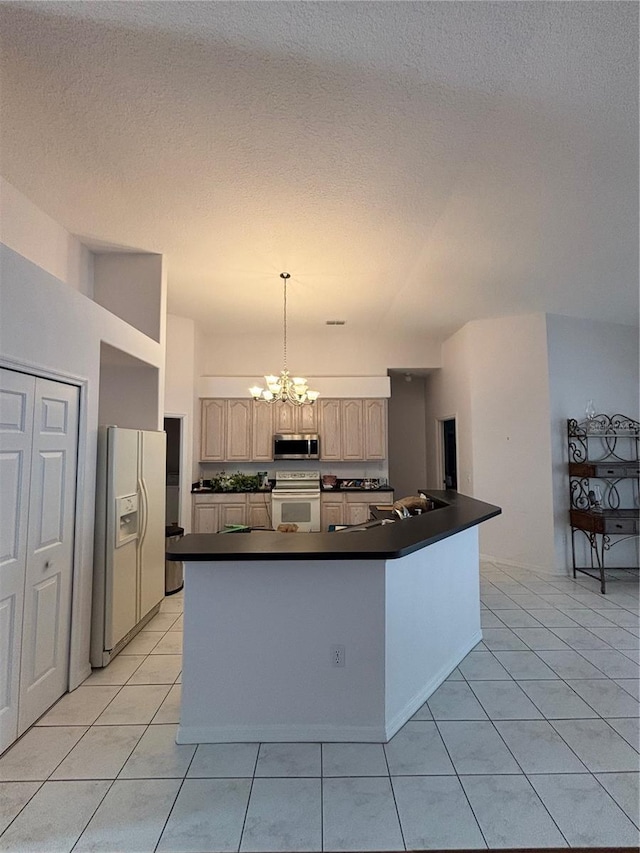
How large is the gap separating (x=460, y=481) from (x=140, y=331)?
14.7 ft

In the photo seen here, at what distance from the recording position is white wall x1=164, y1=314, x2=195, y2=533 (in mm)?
5551

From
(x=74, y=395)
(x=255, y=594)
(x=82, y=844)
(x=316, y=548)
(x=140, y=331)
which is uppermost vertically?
(x=140, y=331)

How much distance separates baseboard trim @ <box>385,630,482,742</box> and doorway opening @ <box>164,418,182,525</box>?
13.1 feet

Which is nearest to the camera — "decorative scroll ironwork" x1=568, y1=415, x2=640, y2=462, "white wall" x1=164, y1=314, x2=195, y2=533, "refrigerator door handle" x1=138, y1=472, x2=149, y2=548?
"refrigerator door handle" x1=138, y1=472, x2=149, y2=548

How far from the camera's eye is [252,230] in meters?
3.22

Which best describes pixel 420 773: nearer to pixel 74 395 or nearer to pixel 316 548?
pixel 316 548

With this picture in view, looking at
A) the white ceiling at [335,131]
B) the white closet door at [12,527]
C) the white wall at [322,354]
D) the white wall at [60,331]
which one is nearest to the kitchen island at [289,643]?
the white closet door at [12,527]

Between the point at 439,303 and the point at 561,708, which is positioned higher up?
the point at 439,303

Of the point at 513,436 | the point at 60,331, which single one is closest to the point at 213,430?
the point at 60,331

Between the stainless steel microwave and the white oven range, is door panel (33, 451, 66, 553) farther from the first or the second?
the stainless steel microwave

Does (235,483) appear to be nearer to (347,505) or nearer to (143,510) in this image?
(347,505)

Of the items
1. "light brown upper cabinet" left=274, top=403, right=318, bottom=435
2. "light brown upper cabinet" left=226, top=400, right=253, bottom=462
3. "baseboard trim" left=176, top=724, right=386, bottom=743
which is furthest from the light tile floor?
"light brown upper cabinet" left=274, top=403, right=318, bottom=435

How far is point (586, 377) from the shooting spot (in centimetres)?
505

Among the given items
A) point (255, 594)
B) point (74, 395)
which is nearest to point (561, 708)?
point (255, 594)
